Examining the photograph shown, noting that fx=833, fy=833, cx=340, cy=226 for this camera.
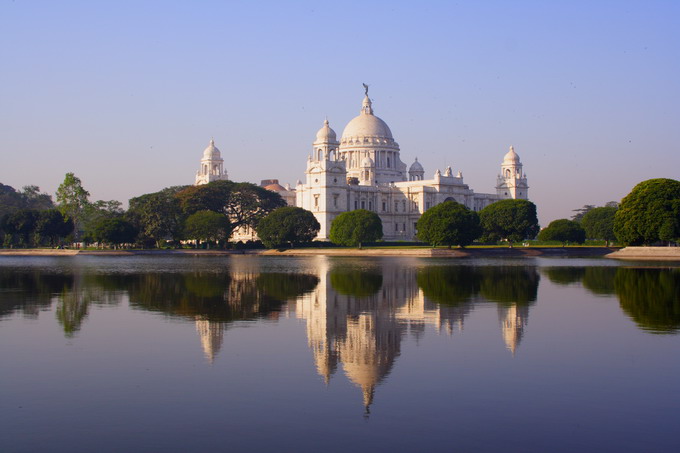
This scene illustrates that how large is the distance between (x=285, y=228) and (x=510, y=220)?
79.8 ft

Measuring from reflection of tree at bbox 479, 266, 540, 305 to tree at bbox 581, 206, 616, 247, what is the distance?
50254 millimetres

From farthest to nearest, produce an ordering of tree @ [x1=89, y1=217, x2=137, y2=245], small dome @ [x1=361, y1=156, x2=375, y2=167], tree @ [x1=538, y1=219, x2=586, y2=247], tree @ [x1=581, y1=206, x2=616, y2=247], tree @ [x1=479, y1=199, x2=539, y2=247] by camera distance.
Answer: small dome @ [x1=361, y1=156, x2=375, y2=167] < tree @ [x1=538, y1=219, x2=586, y2=247] < tree @ [x1=581, y1=206, x2=616, y2=247] < tree @ [x1=89, y1=217, x2=137, y2=245] < tree @ [x1=479, y1=199, x2=539, y2=247]

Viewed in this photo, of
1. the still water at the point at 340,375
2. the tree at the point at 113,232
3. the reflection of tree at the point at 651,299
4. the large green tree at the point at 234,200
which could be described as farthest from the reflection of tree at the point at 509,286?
the large green tree at the point at 234,200

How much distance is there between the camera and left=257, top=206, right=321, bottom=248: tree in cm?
9044

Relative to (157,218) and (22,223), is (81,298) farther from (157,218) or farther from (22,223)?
(22,223)

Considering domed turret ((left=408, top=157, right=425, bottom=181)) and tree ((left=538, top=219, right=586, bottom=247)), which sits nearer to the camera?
tree ((left=538, top=219, right=586, bottom=247))

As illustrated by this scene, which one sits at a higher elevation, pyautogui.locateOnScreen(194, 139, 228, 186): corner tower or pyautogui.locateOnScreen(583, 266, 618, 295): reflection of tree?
pyautogui.locateOnScreen(194, 139, 228, 186): corner tower

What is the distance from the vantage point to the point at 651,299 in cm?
2792

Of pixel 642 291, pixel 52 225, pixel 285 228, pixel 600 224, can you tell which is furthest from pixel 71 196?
pixel 642 291

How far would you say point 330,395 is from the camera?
42.3 feet

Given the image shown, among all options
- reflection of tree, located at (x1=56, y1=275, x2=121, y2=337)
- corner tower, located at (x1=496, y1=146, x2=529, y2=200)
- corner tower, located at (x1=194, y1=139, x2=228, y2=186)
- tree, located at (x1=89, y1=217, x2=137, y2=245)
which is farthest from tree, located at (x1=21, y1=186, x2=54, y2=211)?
reflection of tree, located at (x1=56, y1=275, x2=121, y2=337)

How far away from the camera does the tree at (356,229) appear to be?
9016 cm

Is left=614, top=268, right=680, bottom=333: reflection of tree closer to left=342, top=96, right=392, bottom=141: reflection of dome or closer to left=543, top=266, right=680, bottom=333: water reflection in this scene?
left=543, top=266, right=680, bottom=333: water reflection

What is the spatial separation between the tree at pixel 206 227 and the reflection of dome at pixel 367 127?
154 feet
